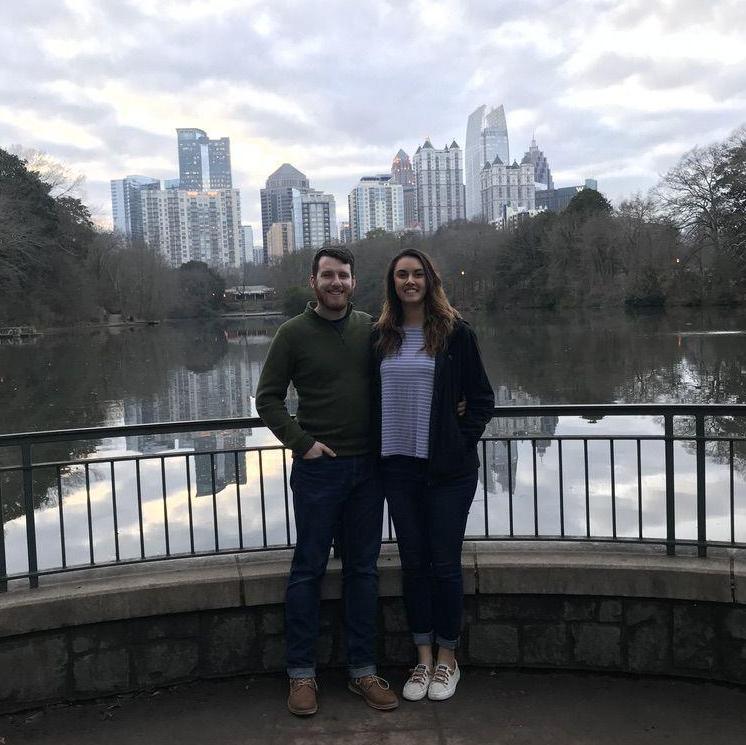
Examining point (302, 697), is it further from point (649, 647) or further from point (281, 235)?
point (281, 235)

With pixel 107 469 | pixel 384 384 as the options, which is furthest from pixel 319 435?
pixel 107 469

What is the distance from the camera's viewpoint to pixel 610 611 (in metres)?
3.59

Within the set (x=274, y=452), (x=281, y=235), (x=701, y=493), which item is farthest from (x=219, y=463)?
(x=281, y=235)

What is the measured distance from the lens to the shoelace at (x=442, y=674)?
3.38 m

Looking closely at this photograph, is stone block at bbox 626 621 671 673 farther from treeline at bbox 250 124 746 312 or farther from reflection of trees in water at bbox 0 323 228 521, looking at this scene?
treeline at bbox 250 124 746 312

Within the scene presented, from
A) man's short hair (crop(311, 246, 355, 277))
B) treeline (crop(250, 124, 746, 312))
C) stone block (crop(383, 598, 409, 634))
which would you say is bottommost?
stone block (crop(383, 598, 409, 634))

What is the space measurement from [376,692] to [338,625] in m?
0.49

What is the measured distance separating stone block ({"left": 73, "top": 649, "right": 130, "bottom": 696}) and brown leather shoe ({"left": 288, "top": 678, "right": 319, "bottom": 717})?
83cm

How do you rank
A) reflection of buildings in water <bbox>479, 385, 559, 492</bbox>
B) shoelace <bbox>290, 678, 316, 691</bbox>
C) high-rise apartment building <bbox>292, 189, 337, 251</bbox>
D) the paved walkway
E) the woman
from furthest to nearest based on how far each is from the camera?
high-rise apartment building <bbox>292, 189, 337, 251</bbox> < reflection of buildings in water <bbox>479, 385, 559, 492</bbox> < shoelace <bbox>290, 678, 316, 691</bbox> < the woman < the paved walkway

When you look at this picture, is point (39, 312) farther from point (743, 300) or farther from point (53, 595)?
point (53, 595)

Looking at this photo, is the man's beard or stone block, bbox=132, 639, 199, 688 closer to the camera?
the man's beard

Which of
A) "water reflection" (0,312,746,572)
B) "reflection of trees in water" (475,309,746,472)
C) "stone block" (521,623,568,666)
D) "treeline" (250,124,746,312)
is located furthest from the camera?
"treeline" (250,124,746,312)

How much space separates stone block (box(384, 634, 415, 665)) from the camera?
12.2 feet

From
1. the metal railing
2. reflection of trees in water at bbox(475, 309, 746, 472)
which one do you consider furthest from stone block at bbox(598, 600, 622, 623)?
reflection of trees in water at bbox(475, 309, 746, 472)
